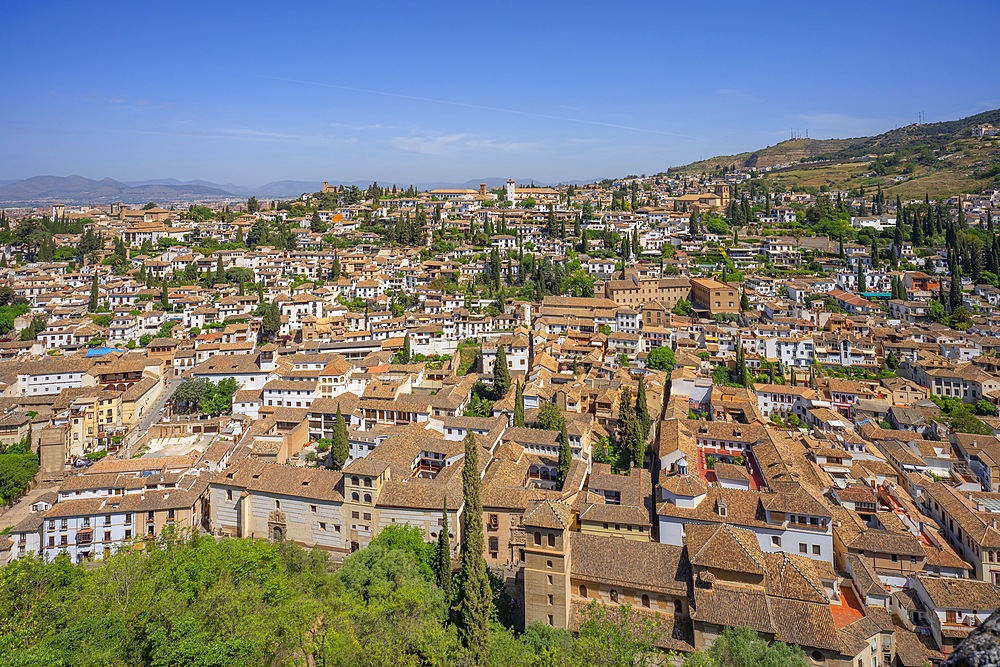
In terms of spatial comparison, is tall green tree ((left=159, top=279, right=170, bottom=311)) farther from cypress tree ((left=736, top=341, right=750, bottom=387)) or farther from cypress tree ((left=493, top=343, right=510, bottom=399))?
cypress tree ((left=736, top=341, right=750, bottom=387))

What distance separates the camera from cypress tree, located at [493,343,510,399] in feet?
123

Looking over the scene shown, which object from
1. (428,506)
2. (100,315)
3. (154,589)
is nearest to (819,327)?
(428,506)

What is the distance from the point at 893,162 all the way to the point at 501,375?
120654 millimetres

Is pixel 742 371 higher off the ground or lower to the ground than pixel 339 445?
higher

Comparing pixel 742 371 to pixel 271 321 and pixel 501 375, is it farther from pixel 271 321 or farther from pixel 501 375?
pixel 271 321

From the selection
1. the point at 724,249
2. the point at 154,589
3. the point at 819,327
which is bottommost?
the point at 154,589

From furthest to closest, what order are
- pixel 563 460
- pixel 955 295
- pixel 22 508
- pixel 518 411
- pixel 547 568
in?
1. pixel 955 295
2. pixel 518 411
3. pixel 22 508
4. pixel 563 460
5. pixel 547 568

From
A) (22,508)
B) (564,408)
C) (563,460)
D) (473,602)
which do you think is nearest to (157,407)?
(22,508)

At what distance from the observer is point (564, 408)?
35.4 metres

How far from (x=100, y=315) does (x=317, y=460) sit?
104 feet

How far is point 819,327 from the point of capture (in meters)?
48.0

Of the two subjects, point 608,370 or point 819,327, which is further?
point 819,327

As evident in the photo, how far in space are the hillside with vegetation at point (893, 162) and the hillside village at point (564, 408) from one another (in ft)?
125

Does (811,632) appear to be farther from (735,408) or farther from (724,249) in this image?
(724,249)
